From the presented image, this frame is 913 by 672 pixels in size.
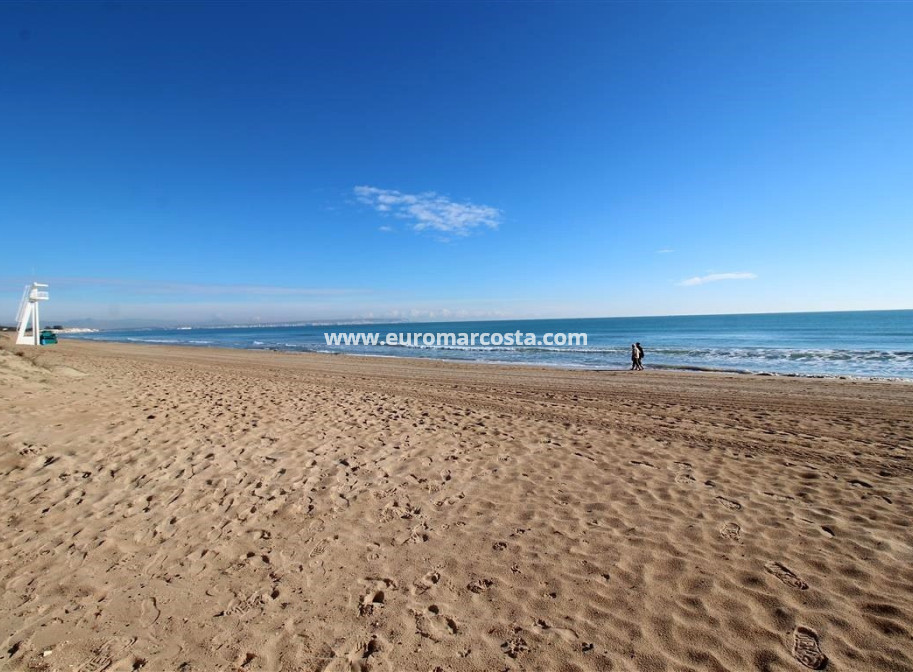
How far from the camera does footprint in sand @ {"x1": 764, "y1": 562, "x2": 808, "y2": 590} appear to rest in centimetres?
335

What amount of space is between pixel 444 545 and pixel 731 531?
9.62 ft

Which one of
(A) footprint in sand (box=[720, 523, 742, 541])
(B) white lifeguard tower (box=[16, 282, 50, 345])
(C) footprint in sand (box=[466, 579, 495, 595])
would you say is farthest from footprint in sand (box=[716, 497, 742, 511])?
(B) white lifeguard tower (box=[16, 282, 50, 345])

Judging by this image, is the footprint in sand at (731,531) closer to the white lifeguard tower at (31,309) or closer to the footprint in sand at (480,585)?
the footprint in sand at (480,585)

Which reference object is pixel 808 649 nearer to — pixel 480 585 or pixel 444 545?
pixel 480 585

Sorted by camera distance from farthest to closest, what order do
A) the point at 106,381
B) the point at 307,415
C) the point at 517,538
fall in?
the point at 106,381 < the point at 307,415 < the point at 517,538

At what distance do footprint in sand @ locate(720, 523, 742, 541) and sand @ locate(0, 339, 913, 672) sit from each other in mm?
47

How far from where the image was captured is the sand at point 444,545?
9.20 feet

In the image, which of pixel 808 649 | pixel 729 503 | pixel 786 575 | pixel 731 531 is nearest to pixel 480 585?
pixel 808 649

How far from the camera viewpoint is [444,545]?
13.3 feet

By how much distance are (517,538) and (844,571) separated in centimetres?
277

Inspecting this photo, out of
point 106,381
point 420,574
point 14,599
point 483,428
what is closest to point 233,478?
point 14,599

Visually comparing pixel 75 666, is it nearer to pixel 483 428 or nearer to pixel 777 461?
pixel 483 428

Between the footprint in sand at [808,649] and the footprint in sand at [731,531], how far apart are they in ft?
3.95

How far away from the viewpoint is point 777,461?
6441 millimetres
